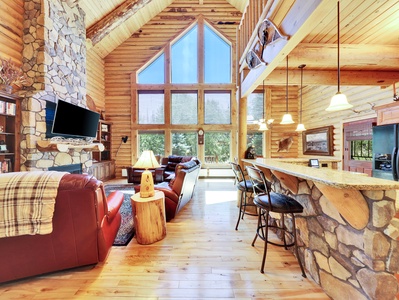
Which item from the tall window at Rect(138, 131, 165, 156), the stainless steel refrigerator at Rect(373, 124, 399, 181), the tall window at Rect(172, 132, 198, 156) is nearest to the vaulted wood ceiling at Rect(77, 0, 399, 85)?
the stainless steel refrigerator at Rect(373, 124, 399, 181)

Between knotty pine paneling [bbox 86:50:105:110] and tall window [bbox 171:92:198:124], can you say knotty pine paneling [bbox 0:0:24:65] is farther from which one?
tall window [bbox 171:92:198:124]

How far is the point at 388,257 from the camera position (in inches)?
48.4

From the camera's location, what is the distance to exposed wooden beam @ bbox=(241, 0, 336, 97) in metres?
1.51

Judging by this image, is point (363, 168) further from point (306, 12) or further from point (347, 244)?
point (306, 12)

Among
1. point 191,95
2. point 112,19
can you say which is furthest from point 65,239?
point 191,95

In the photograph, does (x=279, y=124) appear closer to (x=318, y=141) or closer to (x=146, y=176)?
(x=318, y=141)

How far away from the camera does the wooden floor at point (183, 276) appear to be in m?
1.60

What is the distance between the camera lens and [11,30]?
11.1 feet

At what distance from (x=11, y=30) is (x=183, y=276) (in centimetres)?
514

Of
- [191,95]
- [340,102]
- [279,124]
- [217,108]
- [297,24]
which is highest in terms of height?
[191,95]

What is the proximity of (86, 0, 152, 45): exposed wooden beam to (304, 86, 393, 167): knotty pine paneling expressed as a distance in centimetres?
624

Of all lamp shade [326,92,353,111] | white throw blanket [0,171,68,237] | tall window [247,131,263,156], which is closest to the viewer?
white throw blanket [0,171,68,237]

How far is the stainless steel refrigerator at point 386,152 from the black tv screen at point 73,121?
6051 millimetres

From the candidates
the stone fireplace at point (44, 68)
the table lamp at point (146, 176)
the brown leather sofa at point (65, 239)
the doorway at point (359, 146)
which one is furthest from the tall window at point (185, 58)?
the brown leather sofa at point (65, 239)
